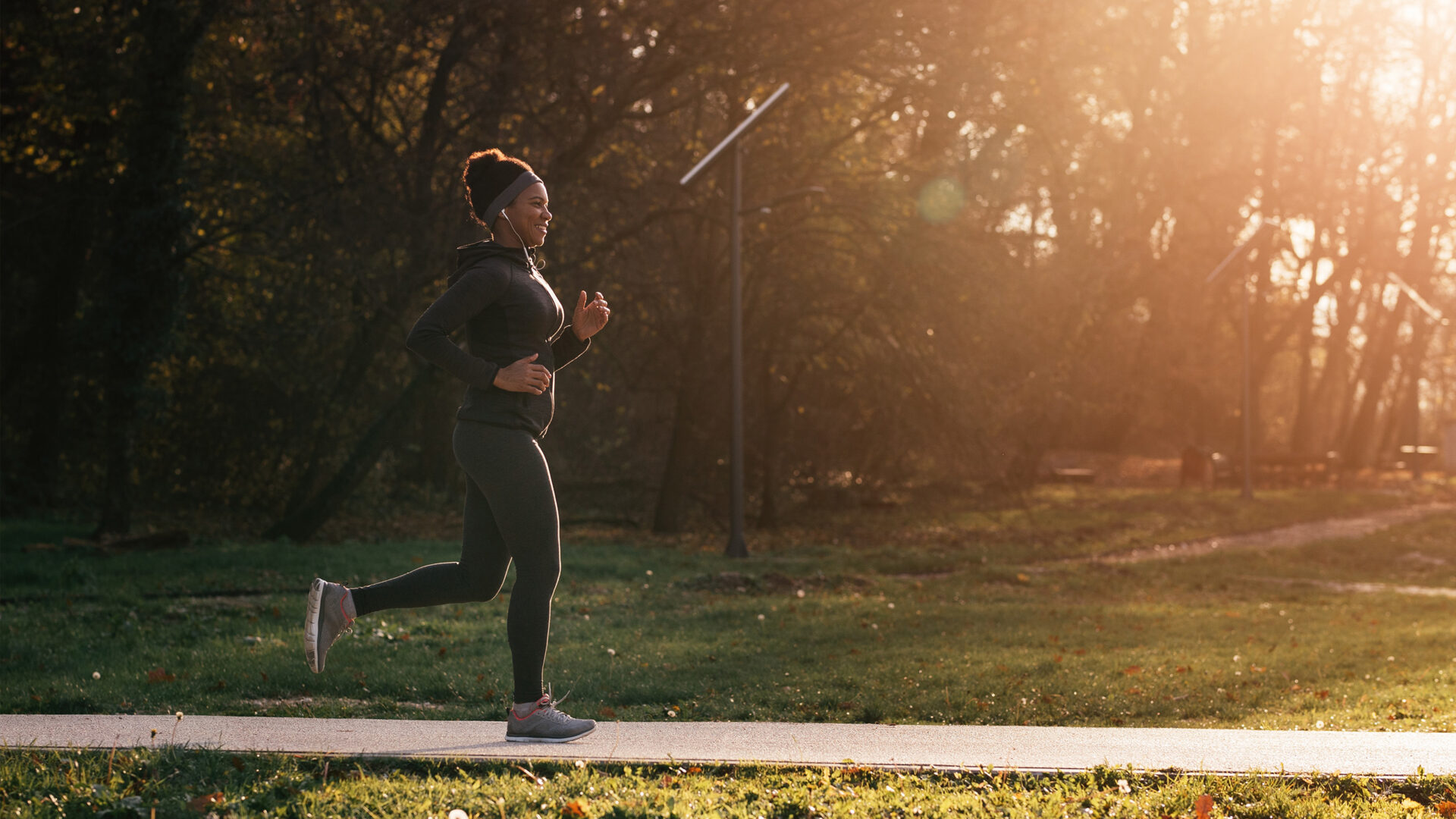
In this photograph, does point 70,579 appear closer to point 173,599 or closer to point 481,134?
point 173,599

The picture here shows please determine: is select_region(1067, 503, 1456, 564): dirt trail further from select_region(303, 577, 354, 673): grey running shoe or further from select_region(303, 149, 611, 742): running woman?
select_region(303, 577, 354, 673): grey running shoe

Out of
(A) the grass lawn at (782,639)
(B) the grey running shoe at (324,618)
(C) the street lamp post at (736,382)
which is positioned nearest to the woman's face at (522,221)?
(B) the grey running shoe at (324,618)

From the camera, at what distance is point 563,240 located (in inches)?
722

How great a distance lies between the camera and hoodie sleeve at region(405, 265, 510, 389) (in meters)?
4.74

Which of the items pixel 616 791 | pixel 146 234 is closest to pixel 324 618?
pixel 616 791

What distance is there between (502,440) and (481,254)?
0.69 metres

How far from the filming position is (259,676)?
736cm

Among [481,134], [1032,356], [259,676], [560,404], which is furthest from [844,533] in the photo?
[259,676]

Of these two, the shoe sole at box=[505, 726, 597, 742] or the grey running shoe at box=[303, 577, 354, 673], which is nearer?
the grey running shoe at box=[303, 577, 354, 673]

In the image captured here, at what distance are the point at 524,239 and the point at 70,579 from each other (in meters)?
9.48

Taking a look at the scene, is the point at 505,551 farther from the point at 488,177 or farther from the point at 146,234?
the point at 146,234

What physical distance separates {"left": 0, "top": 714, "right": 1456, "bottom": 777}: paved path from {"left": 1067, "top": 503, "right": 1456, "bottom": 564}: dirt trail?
1303 cm

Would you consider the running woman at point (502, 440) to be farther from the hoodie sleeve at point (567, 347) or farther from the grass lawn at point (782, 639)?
the grass lawn at point (782, 639)

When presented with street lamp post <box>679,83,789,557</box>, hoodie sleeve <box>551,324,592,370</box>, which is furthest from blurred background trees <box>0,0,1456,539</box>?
hoodie sleeve <box>551,324,592,370</box>
